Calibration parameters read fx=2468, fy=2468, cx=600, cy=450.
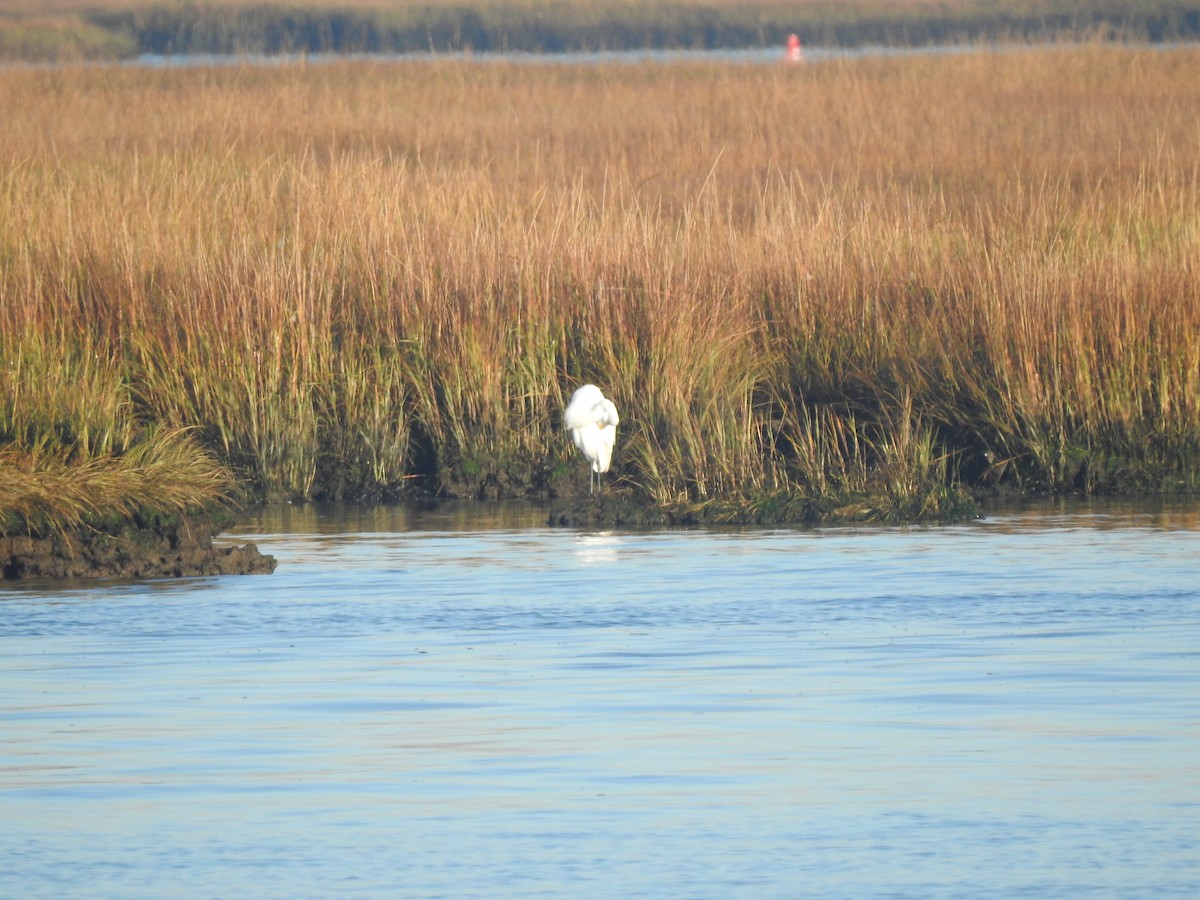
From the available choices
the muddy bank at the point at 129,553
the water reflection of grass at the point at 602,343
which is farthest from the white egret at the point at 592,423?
the muddy bank at the point at 129,553

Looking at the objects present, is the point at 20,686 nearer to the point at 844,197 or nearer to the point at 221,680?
the point at 221,680

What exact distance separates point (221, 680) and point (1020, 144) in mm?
15684

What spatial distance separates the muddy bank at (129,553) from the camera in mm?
10133

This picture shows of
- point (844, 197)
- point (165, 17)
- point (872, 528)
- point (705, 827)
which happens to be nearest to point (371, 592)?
point (872, 528)

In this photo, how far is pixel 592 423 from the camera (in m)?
12.4

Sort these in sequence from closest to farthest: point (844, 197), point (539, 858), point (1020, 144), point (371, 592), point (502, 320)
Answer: point (539, 858), point (371, 592), point (502, 320), point (844, 197), point (1020, 144)

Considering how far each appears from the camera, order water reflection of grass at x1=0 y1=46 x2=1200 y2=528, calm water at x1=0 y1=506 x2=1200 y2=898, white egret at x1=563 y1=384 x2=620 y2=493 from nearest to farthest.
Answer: calm water at x1=0 y1=506 x2=1200 y2=898, white egret at x1=563 y1=384 x2=620 y2=493, water reflection of grass at x1=0 y1=46 x2=1200 y2=528

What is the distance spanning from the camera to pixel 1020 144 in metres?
22.3

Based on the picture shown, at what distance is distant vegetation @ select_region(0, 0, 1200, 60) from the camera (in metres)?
49.4

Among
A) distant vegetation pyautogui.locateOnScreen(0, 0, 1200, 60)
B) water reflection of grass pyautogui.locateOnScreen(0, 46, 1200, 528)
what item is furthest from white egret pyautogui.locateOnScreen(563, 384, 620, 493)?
distant vegetation pyautogui.locateOnScreen(0, 0, 1200, 60)

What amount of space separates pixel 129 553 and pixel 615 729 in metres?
3.86

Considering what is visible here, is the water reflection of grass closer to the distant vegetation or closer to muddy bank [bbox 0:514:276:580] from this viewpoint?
muddy bank [bbox 0:514:276:580]

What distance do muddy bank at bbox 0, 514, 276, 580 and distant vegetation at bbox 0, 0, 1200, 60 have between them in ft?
126

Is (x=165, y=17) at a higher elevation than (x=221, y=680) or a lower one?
higher
